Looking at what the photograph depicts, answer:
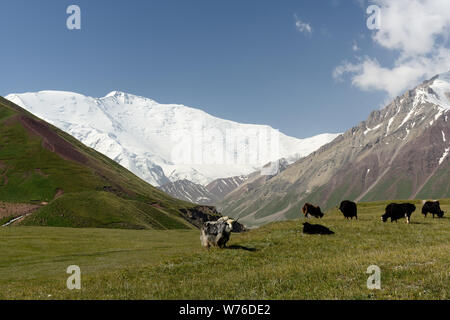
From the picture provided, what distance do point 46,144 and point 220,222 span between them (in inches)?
7477

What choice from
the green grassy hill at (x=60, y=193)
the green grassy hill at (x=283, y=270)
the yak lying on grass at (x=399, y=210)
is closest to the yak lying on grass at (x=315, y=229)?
the green grassy hill at (x=283, y=270)

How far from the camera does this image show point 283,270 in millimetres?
19453

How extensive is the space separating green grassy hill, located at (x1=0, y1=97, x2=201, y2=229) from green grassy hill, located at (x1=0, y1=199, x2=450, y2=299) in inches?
3084

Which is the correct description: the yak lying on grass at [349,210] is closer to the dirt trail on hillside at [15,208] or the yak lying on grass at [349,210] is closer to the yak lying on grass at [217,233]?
the yak lying on grass at [217,233]

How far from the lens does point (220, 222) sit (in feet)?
101

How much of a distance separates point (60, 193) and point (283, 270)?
495ft

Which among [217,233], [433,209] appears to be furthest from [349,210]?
[217,233]

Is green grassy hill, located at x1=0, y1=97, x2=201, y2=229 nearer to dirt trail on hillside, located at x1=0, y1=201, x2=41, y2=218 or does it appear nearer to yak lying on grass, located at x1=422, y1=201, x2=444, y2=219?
dirt trail on hillside, located at x1=0, y1=201, x2=41, y2=218

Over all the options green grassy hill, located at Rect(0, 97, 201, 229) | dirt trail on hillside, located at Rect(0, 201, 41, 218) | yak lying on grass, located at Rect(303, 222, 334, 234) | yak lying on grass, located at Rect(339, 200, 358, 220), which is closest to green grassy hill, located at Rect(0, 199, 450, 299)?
yak lying on grass, located at Rect(303, 222, 334, 234)

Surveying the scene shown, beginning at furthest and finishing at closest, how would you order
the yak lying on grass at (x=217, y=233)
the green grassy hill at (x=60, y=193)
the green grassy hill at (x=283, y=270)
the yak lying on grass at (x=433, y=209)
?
the green grassy hill at (x=60, y=193) → the yak lying on grass at (x=433, y=209) → the yak lying on grass at (x=217, y=233) → the green grassy hill at (x=283, y=270)

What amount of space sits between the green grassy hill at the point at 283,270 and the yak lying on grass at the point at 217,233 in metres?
1.14

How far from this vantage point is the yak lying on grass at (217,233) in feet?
99.2

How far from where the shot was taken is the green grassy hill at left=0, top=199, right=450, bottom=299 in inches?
584
